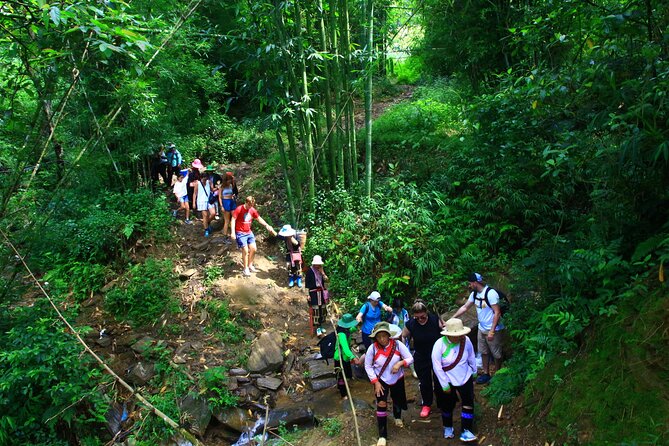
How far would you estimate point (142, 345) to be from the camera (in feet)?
24.0

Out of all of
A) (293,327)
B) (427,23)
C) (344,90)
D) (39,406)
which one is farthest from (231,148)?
(39,406)

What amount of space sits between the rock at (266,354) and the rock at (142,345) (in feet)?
5.37

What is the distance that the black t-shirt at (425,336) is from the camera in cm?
511

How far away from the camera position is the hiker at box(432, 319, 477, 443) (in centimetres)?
457

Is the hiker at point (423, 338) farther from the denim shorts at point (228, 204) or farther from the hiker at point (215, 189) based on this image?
the hiker at point (215, 189)

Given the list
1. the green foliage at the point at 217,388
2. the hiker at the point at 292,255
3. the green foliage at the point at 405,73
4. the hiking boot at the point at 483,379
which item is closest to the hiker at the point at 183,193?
the hiker at the point at 292,255

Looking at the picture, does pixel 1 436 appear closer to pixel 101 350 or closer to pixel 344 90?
pixel 101 350

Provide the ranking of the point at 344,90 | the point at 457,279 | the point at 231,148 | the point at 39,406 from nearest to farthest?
1. the point at 39,406
2. the point at 457,279
3. the point at 344,90
4. the point at 231,148

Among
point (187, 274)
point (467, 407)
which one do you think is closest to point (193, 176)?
point (187, 274)

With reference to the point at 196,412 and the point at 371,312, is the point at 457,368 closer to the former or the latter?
the point at 371,312

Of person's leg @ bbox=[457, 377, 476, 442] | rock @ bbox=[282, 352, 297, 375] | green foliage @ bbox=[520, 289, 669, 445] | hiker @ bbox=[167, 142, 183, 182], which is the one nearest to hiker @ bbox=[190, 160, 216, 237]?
hiker @ bbox=[167, 142, 183, 182]

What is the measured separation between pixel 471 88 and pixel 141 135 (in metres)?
7.87

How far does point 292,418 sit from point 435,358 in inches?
88.1

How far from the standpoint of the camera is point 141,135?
1039cm
